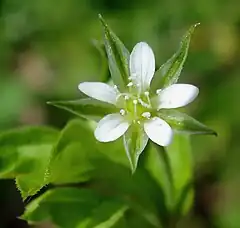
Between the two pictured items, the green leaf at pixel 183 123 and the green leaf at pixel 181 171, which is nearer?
the green leaf at pixel 183 123

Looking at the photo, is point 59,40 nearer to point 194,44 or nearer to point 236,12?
point 194,44

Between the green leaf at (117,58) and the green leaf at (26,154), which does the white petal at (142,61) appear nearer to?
the green leaf at (117,58)

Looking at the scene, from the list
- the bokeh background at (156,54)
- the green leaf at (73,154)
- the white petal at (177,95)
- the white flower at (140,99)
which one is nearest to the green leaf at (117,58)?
the white flower at (140,99)

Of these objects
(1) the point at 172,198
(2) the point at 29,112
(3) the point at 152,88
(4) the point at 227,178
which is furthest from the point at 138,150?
(2) the point at 29,112

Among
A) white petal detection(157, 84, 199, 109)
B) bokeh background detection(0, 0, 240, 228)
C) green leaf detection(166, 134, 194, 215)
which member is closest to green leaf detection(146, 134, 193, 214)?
green leaf detection(166, 134, 194, 215)

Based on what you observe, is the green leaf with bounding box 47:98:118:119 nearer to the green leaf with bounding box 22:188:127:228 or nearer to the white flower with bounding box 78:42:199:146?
the white flower with bounding box 78:42:199:146
